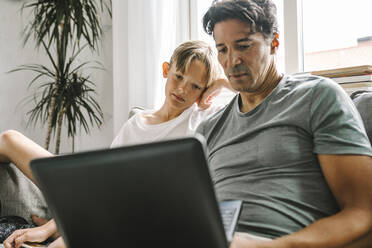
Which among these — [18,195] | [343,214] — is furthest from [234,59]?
[18,195]

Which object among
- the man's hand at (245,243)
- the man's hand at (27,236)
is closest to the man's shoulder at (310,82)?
the man's hand at (245,243)

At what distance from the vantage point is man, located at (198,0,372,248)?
0.94 m

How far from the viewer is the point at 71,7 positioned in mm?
2949

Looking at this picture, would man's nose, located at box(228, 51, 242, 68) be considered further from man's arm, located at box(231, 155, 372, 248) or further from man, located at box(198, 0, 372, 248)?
man's arm, located at box(231, 155, 372, 248)

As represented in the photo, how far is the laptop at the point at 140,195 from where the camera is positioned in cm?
63

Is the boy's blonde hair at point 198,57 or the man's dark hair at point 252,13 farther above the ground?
the man's dark hair at point 252,13

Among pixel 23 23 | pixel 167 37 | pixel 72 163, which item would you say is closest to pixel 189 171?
pixel 72 163

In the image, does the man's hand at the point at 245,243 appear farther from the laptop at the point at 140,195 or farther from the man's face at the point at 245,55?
the man's face at the point at 245,55

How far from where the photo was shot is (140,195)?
2.15ft

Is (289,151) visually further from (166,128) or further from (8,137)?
(8,137)

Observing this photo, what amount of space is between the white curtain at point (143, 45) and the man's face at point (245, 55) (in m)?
1.15

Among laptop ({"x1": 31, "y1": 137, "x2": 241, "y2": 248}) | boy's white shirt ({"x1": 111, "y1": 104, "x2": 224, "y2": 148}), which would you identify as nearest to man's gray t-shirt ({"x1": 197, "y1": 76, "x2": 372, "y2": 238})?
laptop ({"x1": 31, "y1": 137, "x2": 241, "y2": 248})

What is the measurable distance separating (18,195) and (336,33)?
162 centimetres

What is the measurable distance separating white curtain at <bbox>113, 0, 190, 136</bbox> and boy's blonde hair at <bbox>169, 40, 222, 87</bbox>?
55 centimetres
